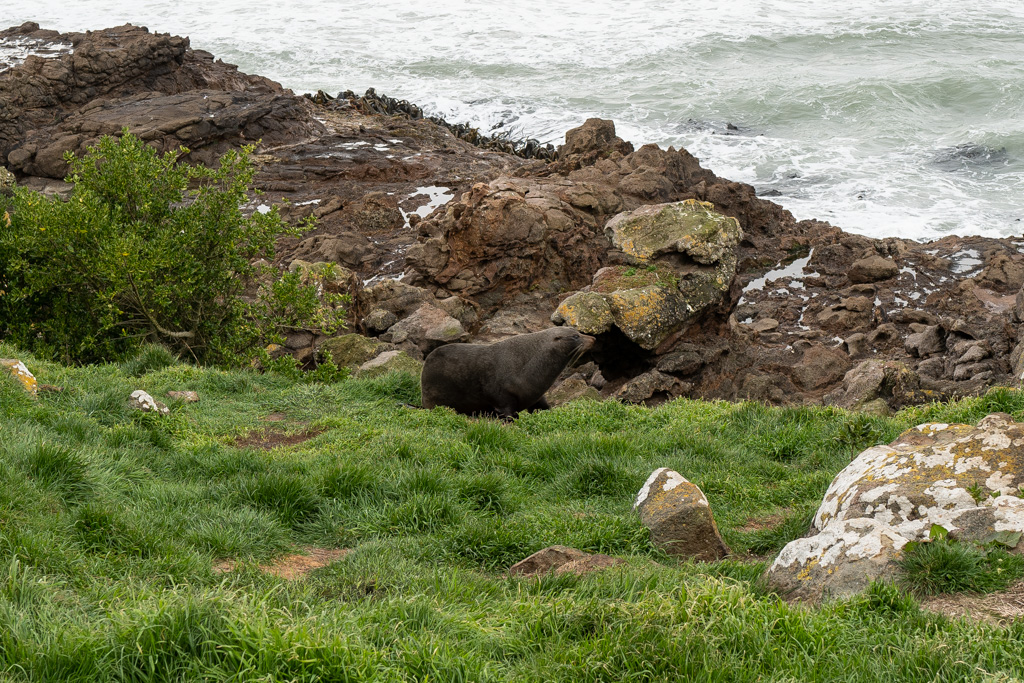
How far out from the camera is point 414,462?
786 centimetres

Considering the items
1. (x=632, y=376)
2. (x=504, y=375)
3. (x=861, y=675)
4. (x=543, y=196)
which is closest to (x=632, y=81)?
(x=543, y=196)

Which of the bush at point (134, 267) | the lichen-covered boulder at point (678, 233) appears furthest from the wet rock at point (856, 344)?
the bush at point (134, 267)

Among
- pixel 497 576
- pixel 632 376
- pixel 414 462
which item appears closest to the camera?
pixel 497 576

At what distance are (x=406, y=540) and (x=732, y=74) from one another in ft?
129

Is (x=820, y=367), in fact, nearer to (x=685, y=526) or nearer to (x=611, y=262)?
(x=611, y=262)

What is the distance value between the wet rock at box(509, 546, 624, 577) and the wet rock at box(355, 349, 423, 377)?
7.28 m

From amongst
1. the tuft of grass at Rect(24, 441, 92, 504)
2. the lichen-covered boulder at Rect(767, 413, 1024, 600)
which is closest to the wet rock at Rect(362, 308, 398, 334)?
the tuft of grass at Rect(24, 441, 92, 504)

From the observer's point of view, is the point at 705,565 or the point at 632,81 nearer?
the point at 705,565

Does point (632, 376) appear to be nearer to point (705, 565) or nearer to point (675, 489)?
point (675, 489)

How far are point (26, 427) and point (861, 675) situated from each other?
6.36 metres

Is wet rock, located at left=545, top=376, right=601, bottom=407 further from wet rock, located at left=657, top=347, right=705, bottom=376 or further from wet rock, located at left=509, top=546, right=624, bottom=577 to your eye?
wet rock, located at left=509, top=546, right=624, bottom=577

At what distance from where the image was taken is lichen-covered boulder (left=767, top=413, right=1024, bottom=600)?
16.1 feet

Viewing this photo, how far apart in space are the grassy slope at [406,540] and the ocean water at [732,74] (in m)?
17.2

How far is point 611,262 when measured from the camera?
628 inches
